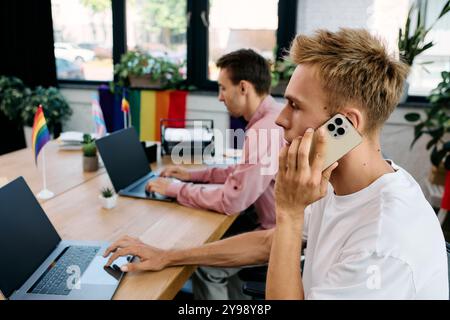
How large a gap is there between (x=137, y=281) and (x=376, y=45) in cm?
78

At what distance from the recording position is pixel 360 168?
3.00 ft

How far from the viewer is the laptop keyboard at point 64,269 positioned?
1.02m

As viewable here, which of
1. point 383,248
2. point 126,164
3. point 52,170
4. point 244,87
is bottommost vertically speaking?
point 52,170

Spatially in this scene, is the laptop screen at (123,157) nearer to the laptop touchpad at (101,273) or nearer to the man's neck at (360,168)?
the laptop touchpad at (101,273)

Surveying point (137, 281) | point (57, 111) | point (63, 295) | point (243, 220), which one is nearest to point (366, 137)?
point (137, 281)

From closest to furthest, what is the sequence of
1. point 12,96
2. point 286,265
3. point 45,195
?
point 286,265 < point 45,195 < point 12,96

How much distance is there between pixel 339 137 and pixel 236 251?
52 centimetres

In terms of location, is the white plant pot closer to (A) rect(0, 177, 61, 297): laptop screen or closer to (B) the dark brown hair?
(A) rect(0, 177, 61, 297): laptop screen

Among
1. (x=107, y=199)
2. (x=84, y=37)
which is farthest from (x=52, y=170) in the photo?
(x=84, y=37)

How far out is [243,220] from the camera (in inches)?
74.6

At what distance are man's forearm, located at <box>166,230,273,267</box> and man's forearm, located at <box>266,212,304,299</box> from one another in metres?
0.37

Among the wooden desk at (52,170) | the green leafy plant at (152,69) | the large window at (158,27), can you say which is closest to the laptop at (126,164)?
the wooden desk at (52,170)

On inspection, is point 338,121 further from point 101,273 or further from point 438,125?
point 438,125

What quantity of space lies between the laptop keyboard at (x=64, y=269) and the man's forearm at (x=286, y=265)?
49 centimetres
